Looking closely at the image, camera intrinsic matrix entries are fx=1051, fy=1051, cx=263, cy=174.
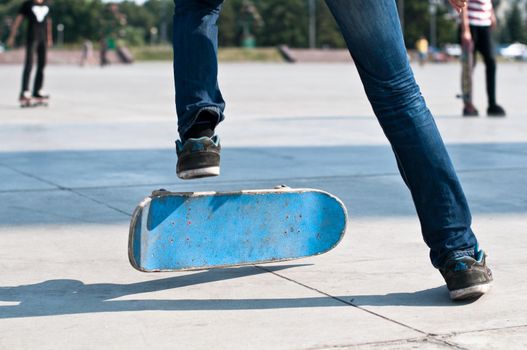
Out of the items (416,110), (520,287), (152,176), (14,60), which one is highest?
(416,110)

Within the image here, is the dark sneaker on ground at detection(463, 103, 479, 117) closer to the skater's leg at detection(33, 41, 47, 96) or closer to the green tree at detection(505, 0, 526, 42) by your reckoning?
the skater's leg at detection(33, 41, 47, 96)

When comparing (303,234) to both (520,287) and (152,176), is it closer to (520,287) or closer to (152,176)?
(520,287)

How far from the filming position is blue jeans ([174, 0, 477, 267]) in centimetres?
290

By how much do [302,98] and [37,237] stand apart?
431 inches

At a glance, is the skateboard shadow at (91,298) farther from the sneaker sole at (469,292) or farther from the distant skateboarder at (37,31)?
the distant skateboarder at (37,31)

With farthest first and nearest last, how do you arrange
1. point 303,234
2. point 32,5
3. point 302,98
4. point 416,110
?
point 302,98, point 32,5, point 303,234, point 416,110

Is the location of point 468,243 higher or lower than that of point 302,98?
higher

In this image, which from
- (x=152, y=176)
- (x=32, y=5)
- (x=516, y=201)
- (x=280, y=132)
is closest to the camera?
(x=516, y=201)

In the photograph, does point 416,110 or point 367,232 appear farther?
point 367,232

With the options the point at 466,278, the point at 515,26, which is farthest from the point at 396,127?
the point at 515,26

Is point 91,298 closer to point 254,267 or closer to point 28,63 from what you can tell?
point 254,267

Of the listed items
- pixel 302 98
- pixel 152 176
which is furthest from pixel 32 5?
pixel 152 176

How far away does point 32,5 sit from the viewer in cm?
1295

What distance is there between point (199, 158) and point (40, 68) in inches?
398
